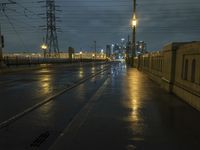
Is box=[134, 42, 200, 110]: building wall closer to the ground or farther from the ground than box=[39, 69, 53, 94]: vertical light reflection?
farther from the ground

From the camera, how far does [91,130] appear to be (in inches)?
269

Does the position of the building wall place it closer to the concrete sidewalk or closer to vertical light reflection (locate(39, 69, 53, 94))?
the concrete sidewalk

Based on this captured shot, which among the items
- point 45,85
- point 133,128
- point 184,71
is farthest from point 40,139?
point 45,85

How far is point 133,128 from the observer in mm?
7047

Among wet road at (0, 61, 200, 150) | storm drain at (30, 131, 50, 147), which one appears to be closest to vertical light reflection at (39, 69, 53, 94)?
wet road at (0, 61, 200, 150)

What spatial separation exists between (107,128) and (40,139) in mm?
1533

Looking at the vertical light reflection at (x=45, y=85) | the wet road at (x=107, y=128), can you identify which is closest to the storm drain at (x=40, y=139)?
the wet road at (x=107, y=128)

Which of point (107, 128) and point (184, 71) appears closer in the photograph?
point (107, 128)

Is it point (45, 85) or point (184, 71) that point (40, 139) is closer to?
point (184, 71)

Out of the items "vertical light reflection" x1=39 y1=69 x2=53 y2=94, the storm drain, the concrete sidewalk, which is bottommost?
"vertical light reflection" x1=39 y1=69 x2=53 y2=94

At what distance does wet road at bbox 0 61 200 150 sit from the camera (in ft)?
19.1

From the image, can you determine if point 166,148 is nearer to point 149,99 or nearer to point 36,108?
point 36,108

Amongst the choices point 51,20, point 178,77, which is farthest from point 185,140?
point 51,20

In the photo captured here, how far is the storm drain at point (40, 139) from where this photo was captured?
5.93 meters
